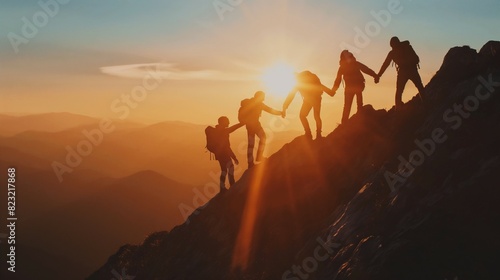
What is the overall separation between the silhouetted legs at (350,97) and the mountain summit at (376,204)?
42 cm

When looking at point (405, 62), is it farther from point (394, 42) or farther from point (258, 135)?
point (258, 135)

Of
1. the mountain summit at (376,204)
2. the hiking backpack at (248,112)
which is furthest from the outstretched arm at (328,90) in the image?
the hiking backpack at (248,112)

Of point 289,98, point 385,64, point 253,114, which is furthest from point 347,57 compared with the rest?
point 253,114

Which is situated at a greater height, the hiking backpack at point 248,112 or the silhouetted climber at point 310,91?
the hiking backpack at point 248,112

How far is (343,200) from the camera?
16859mm

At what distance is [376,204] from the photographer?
13516 mm

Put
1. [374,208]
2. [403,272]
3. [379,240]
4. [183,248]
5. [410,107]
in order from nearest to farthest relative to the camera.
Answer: [403,272] → [379,240] → [374,208] → [410,107] → [183,248]

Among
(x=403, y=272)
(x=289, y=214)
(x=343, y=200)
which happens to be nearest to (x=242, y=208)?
Answer: (x=289, y=214)

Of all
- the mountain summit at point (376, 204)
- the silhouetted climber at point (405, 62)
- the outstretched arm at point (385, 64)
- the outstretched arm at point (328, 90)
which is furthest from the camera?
the outstretched arm at point (328, 90)

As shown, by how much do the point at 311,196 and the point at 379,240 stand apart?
7013 mm

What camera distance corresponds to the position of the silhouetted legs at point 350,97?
19547 millimetres

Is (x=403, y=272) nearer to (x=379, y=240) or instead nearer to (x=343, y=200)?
(x=379, y=240)

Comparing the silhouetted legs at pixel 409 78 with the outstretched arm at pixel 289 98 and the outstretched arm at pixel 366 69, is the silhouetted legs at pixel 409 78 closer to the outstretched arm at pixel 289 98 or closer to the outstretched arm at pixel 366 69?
the outstretched arm at pixel 366 69

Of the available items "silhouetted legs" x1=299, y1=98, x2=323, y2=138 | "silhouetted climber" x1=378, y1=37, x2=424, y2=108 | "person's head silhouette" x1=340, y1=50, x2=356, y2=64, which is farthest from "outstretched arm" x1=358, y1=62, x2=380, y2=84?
"silhouetted legs" x1=299, y1=98, x2=323, y2=138
